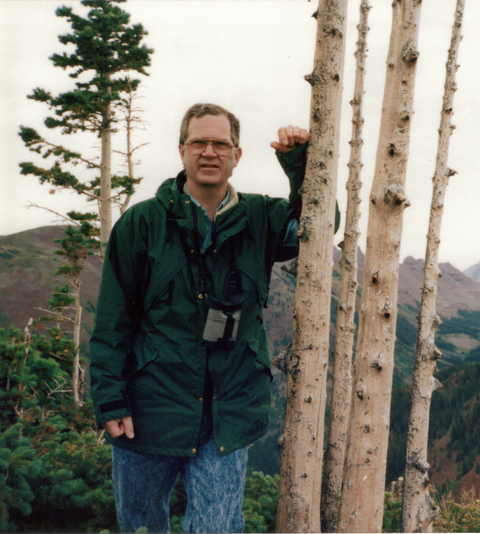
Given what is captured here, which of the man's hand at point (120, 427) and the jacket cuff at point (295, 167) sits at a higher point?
the jacket cuff at point (295, 167)

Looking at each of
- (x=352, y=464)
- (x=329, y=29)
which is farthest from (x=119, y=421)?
(x=329, y=29)

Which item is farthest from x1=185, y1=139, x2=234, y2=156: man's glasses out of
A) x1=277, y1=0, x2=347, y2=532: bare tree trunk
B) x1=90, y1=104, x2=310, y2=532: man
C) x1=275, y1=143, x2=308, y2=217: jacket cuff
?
A: x1=277, y1=0, x2=347, y2=532: bare tree trunk

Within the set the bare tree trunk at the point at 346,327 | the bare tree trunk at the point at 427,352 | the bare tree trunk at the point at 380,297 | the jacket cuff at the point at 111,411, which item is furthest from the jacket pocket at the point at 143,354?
the bare tree trunk at the point at 427,352

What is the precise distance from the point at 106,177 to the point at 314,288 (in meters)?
5.82

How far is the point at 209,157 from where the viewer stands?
6.64 ft

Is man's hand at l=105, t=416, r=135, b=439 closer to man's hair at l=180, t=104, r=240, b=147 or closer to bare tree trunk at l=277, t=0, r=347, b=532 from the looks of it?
bare tree trunk at l=277, t=0, r=347, b=532

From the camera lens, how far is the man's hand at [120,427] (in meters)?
1.98

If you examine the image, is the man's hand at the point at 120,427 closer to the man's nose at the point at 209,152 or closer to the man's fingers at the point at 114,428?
the man's fingers at the point at 114,428

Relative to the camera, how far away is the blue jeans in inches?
79.0

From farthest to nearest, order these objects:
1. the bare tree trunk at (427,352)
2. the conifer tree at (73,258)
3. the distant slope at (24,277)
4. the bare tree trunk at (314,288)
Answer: the distant slope at (24,277) → the conifer tree at (73,258) → the bare tree trunk at (427,352) → the bare tree trunk at (314,288)

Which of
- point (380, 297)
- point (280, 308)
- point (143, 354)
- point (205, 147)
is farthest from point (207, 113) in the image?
point (280, 308)

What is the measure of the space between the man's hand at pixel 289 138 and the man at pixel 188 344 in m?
0.25

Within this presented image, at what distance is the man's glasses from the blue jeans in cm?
143

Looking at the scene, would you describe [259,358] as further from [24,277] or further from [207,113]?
[24,277]
